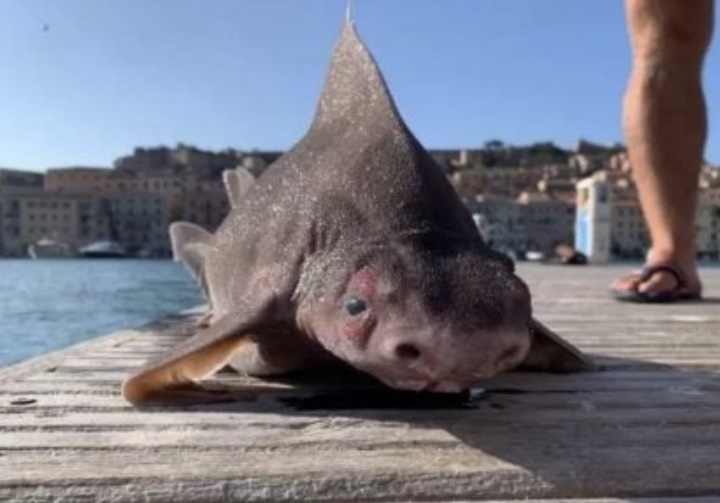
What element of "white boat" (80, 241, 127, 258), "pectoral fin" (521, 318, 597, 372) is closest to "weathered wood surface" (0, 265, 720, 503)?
"pectoral fin" (521, 318, 597, 372)

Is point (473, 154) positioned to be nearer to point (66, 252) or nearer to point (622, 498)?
point (66, 252)

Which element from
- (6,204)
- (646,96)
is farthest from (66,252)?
(646,96)

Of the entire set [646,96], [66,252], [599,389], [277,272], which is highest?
[646,96]

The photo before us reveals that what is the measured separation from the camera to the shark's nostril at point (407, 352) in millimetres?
2133

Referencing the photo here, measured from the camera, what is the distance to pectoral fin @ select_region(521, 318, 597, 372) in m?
3.04

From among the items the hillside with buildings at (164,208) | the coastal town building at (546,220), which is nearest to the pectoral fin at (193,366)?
the hillside with buildings at (164,208)

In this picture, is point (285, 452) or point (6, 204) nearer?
point (285, 452)

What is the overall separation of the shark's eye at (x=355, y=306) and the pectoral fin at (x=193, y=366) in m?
0.37

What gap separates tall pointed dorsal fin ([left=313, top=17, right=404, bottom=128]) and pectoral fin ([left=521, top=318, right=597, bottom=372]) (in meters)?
0.77

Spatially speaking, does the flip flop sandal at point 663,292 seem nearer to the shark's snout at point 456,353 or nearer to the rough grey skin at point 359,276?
the rough grey skin at point 359,276

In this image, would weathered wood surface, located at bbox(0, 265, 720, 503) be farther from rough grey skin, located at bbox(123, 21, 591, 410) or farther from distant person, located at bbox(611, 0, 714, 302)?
distant person, located at bbox(611, 0, 714, 302)

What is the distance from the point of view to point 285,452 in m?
2.02

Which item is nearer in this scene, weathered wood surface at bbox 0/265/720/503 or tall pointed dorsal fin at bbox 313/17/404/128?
weathered wood surface at bbox 0/265/720/503

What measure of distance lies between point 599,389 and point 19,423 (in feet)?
4.91
